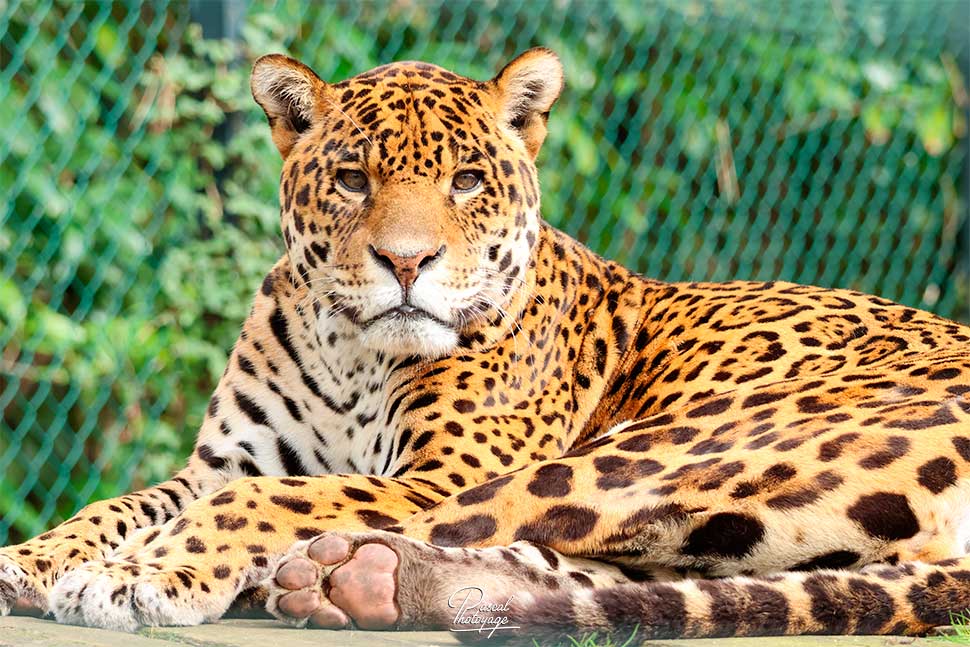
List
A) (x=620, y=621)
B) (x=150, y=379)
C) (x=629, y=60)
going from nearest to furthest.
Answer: (x=620, y=621) < (x=150, y=379) < (x=629, y=60)

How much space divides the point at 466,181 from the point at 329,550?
5.95 ft

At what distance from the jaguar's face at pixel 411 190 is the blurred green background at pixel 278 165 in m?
2.68

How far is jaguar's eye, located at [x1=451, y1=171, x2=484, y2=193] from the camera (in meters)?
4.85

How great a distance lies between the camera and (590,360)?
5160mm

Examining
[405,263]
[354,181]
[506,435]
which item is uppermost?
[354,181]

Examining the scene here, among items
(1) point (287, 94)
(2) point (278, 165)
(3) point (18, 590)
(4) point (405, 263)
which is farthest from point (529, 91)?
(2) point (278, 165)

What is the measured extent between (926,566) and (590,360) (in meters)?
2.00

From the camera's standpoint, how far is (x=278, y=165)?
26.2 ft

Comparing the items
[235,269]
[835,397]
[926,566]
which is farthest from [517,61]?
[235,269]

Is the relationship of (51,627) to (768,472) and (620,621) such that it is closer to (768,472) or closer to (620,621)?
(620,621)

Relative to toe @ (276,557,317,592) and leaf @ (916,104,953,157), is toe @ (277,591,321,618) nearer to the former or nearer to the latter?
toe @ (276,557,317,592)

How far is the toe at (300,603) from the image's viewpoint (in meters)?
3.34
